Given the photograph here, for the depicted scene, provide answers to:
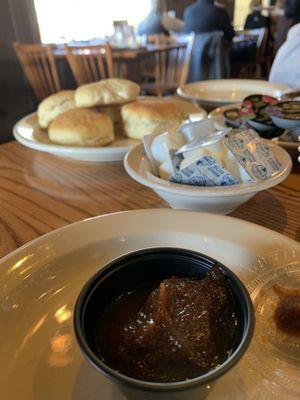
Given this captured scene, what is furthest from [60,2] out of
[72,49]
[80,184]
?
[80,184]

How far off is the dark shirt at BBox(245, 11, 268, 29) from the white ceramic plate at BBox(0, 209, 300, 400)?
5.76m

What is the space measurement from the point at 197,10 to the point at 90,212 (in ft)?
12.0

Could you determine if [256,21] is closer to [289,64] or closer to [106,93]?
[289,64]

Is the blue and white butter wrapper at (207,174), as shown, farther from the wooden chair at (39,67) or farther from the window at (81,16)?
the window at (81,16)

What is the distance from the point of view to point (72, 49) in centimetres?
256

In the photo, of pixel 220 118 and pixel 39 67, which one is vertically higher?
pixel 220 118

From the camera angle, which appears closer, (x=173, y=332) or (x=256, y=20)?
(x=173, y=332)

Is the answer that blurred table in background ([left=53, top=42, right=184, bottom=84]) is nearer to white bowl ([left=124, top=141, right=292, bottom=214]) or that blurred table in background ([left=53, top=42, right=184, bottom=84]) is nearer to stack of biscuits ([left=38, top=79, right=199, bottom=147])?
stack of biscuits ([left=38, top=79, right=199, bottom=147])

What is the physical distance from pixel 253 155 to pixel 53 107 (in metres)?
0.69

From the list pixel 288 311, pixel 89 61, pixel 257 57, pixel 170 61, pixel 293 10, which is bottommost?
pixel 257 57

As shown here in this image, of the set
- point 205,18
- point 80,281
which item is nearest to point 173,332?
point 80,281

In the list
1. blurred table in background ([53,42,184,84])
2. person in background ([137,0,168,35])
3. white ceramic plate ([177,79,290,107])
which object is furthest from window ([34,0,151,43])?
white ceramic plate ([177,79,290,107])

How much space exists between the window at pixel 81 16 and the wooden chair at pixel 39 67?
1562 mm

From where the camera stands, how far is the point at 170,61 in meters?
3.18
